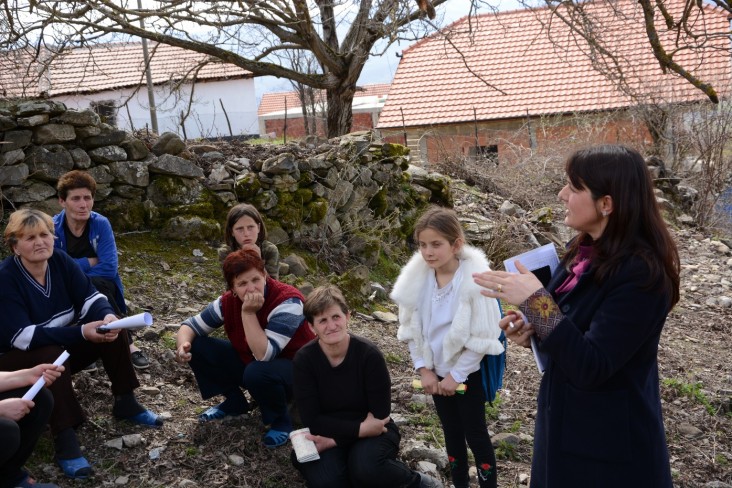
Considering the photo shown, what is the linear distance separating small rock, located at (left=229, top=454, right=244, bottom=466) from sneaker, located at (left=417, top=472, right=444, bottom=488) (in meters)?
0.93

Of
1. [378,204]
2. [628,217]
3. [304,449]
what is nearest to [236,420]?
[304,449]

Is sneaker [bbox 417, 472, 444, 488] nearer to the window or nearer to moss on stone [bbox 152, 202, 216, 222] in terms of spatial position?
moss on stone [bbox 152, 202, 216, 222]

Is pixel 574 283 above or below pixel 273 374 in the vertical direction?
above

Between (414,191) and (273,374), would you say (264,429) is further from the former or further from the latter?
(414,191)

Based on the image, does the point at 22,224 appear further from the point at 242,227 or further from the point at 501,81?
the point at 501,81

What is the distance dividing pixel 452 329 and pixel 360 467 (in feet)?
2.51

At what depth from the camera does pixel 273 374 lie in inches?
149

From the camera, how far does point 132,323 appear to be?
3396 millimetres

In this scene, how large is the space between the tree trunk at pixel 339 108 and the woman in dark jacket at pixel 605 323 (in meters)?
9.49

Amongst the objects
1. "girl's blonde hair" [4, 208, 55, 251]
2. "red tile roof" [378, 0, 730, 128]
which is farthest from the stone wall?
"red tile roof" [378, 0, 730, 128]

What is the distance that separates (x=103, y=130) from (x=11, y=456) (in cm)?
382

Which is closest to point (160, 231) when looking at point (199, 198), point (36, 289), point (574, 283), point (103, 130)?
point (199, 198)

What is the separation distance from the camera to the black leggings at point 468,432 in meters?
3.32

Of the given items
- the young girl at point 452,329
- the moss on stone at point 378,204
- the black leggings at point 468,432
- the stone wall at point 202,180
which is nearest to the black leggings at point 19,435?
the young girl at point 452,329
